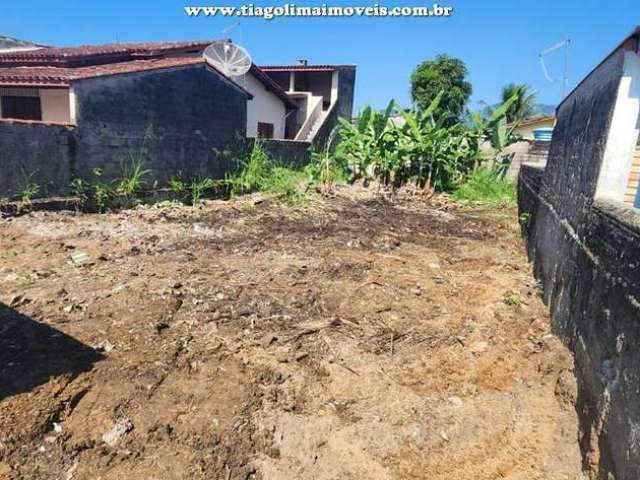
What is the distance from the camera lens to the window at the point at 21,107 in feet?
34.6

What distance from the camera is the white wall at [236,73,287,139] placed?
16.3 meters

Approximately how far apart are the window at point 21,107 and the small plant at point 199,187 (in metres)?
4.29

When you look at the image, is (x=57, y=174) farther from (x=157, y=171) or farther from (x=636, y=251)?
(x=636, y=251)

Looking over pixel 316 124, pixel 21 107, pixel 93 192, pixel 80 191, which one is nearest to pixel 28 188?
pixel 80 191

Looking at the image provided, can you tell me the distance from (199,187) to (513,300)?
694 cm

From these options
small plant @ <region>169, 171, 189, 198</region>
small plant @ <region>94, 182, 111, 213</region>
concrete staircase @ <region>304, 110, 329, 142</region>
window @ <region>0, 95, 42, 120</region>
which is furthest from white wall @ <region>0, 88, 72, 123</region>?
concrete staircase @ <region>304, 110, 329, 142</region>

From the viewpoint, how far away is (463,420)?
2611mm

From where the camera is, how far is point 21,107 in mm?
10766

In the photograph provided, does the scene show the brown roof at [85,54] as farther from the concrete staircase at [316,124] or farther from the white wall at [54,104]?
the concrete staircase at [316,124]

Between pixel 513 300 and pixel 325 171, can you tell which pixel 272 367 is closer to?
pixel 513 300

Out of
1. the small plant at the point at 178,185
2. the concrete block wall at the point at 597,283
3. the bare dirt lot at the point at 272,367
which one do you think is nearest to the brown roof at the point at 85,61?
the small plant at the point at 178,185

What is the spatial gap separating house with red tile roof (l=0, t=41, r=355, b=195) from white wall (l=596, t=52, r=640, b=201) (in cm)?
740

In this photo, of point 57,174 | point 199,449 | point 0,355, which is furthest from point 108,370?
point 57,174

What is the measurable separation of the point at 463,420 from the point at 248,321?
184cm
